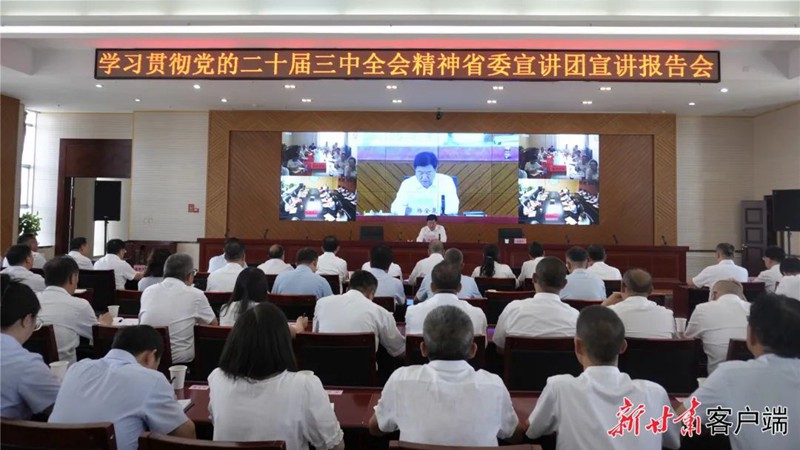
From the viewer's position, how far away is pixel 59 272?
306 cm

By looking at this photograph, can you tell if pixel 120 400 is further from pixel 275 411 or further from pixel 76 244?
pixel 76 244

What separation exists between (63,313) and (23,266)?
69.2 inches

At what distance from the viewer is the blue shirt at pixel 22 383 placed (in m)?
1.80

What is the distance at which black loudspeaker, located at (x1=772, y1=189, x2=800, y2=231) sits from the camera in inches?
325

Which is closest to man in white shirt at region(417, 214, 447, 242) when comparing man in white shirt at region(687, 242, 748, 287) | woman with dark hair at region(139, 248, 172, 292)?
man in white shirt at region(687, 242, 748, 287)

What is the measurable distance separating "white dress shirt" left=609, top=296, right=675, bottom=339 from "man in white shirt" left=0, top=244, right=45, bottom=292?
442cm

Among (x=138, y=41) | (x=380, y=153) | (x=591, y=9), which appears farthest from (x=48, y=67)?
(x=591, y=9)

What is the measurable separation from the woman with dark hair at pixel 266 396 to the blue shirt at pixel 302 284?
2462 mm

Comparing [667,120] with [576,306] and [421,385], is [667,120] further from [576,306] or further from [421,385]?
[421,385]

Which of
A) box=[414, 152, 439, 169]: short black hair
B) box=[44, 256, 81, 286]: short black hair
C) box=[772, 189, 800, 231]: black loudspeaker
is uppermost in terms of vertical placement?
box=[414, 152, 439, 169]: short black hair

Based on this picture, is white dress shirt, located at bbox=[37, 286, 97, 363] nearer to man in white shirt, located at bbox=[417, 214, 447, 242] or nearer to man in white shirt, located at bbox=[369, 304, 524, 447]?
man in white shirt, located at bbox=[369, 304, 524, 447]

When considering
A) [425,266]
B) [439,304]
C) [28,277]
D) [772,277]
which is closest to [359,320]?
[439,304]

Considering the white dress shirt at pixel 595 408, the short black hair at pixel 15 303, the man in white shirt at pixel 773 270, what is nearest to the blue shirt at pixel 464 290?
the white dress shirt at pixel 595 408

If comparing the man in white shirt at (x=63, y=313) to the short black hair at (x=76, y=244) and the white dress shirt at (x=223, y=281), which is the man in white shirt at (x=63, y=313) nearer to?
the white dress shirt at (x=223, y=281)
